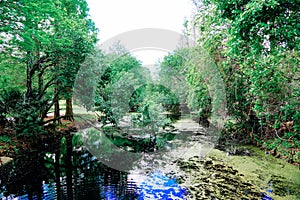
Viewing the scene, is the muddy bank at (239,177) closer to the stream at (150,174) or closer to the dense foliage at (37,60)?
the stream at (150,174)

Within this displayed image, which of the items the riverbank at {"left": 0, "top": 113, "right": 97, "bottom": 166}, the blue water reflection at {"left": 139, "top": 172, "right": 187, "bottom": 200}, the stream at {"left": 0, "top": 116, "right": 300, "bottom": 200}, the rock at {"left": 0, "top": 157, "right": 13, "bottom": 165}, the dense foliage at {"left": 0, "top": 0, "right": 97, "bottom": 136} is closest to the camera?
Result: the blue water reflection at {"left": 139, "top": 172, "right": 187, "bottom": 200}

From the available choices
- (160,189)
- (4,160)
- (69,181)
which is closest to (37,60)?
(4,160)

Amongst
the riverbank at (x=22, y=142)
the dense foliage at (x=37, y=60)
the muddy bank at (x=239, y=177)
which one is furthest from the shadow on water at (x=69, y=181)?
the dense foliage at (x=37, y=60)

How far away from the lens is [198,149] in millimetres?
8047

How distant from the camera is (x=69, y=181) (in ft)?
16.2

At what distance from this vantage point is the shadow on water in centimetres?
430

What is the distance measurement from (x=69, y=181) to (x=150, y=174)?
83.3 inches

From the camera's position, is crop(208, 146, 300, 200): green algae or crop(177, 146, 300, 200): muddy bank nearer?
crop(177, 146, 300, 200): muddy bank

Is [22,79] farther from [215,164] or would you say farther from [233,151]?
[233,151]

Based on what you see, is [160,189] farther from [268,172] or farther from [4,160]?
[4,160]

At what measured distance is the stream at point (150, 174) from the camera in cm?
440

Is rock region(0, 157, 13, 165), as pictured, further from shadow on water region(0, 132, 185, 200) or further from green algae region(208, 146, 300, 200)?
green algae region(208, 146, 300, 200)

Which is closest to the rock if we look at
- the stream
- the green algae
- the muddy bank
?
the stream

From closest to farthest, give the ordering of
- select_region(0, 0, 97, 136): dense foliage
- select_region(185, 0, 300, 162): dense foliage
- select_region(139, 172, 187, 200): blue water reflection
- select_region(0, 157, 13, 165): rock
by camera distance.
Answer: select_region(185, 0, 300, 162): dense foliage < select_region(139, 172, 187, 200): blue water reflection < select_region(0, 157, 13, 165): rock < select_region(0, 0, 97, 136): dense foliage
